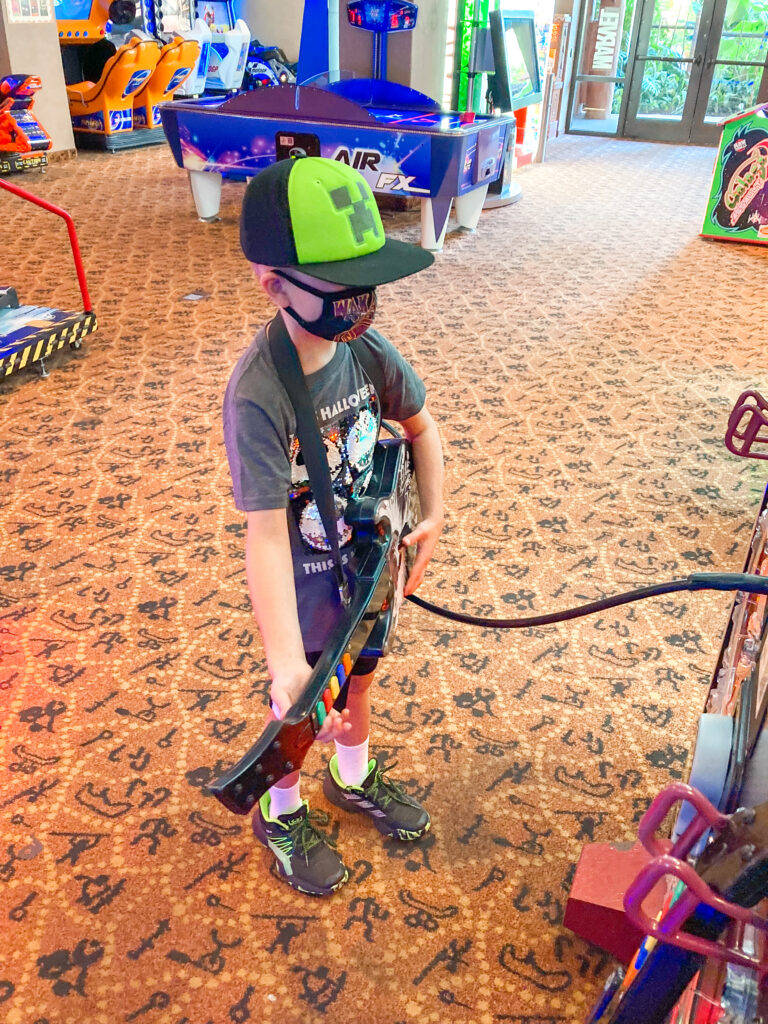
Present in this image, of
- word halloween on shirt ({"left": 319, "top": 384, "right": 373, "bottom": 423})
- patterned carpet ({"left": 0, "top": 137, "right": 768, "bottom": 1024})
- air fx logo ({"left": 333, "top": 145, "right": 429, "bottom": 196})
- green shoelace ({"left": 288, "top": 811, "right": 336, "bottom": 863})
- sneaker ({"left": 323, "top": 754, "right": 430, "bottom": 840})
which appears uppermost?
word halloween on shirt ({"left": 319, "top": 384, "right": 373, "bottom": 423})

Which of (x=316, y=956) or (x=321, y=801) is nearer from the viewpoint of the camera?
(x=316, y=956)

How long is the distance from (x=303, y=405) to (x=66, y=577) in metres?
1.39

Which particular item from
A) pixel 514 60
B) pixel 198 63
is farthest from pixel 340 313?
pixel 198 63

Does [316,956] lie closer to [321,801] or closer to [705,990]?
[321,801]

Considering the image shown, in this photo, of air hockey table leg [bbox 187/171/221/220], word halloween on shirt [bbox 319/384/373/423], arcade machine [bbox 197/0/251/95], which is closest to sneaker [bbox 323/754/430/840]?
word halloween on shirt [bbox 319/384/373/423]

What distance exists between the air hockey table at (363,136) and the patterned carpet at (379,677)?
1.01 meters

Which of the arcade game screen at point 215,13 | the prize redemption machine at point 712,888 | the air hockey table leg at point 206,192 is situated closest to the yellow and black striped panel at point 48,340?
the air hockey table leg at point 206,192

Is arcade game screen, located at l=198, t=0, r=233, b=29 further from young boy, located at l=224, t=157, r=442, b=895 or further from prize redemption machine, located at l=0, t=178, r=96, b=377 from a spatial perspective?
young boy, located at l=224, t=157, r=442, b=895

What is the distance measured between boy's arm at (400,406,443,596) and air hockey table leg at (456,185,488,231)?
4.80m

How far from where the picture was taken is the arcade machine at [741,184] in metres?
5.14

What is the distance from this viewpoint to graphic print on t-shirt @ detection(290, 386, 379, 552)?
45.4 inches

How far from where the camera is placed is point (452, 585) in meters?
2.20

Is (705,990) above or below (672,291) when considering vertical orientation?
above

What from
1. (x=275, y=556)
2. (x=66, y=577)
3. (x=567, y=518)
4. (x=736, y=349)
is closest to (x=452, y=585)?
(x=567, y=518)
